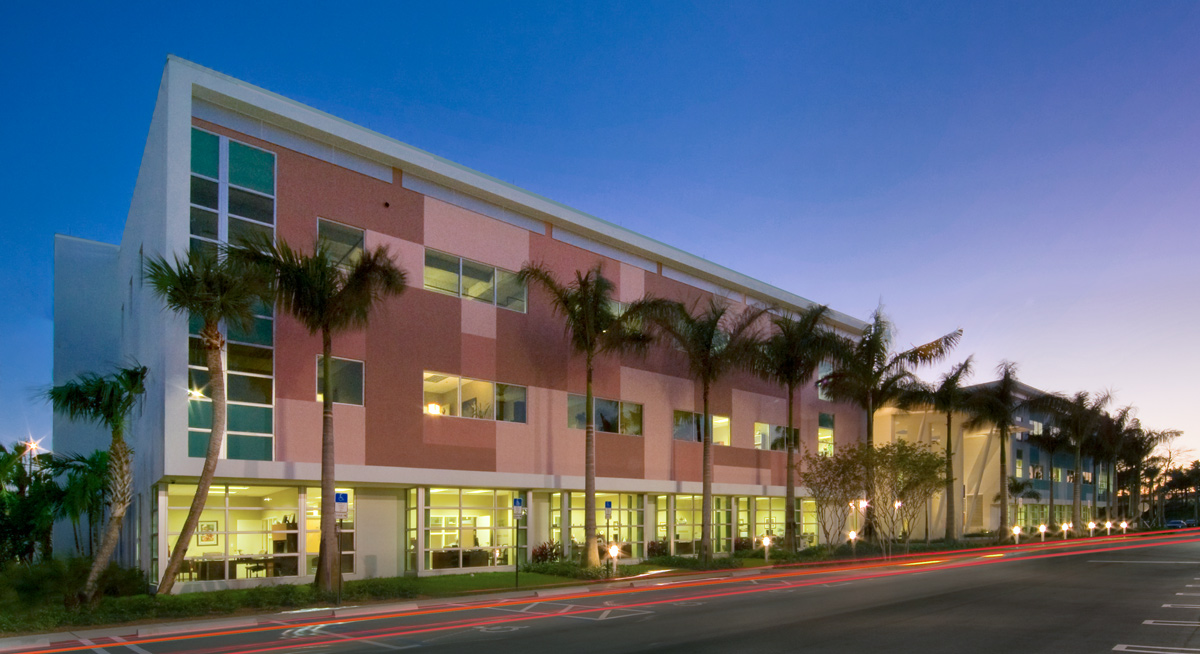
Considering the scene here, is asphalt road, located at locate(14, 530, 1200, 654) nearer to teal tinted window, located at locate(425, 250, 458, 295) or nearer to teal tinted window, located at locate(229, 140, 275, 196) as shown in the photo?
teal tinted window, located at locate(425, 250, 458, 295)

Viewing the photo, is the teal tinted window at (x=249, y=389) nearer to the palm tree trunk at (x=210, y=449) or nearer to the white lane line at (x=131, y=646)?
the palm tree trunk at (x=210, y=449)

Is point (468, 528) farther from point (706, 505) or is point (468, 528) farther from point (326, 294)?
point (326, 294)

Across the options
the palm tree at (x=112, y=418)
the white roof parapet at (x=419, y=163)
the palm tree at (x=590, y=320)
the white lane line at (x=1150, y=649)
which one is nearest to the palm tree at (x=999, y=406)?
the white roof parapet at (x=419, y=163)

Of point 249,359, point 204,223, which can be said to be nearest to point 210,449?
point 249,359

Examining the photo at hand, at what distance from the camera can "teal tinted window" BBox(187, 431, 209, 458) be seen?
78.6 feet

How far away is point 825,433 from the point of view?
51875 millimetres

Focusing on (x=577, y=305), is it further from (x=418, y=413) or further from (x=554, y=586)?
(x=554, y=586)

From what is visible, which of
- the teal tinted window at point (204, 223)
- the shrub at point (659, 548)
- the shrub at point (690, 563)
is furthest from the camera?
the shrub at point (659, 548)

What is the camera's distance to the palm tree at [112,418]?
2030 cm

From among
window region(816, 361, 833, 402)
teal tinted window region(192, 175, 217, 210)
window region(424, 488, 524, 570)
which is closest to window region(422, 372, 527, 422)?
window region(424, 488, 524, 570)

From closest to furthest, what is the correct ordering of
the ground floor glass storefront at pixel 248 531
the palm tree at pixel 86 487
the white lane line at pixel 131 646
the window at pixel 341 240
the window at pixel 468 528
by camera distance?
the white lane line at pixel 131 646 → the ground floor glass storefront at pixel 248 531 → the window at pixel 341 240 → the window at pixel 468 528 → the palm tree at pixel 86 487

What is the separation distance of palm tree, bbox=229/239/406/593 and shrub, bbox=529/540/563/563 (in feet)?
35.0

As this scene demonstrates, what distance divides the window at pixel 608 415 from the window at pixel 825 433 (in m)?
16.6

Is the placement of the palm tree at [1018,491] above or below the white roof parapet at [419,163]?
below
